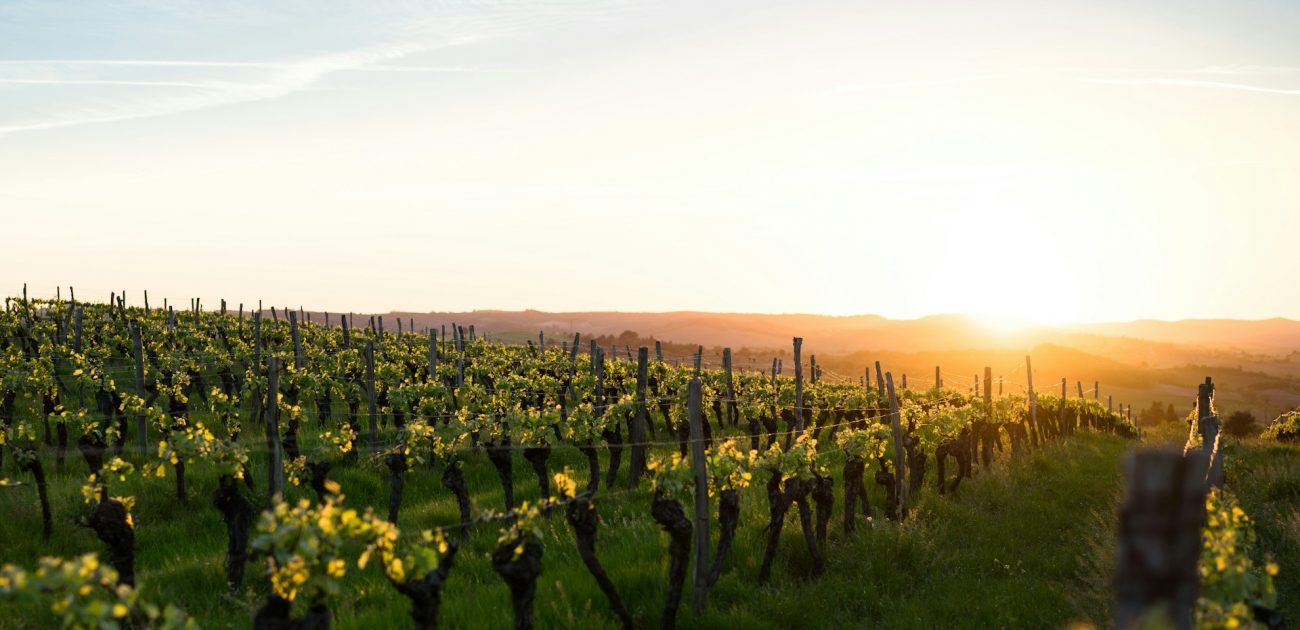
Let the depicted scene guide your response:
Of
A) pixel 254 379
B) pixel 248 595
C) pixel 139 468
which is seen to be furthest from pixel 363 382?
pixel 248 595

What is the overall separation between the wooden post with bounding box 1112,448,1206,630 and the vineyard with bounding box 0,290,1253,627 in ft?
18.1

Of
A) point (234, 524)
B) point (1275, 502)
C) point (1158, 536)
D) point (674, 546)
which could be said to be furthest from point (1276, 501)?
point (234, 524)

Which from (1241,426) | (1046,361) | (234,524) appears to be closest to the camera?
(234,524)

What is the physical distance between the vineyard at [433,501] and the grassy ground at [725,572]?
2.7 inches

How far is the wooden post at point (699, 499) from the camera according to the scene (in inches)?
453

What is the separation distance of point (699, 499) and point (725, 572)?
5.35 ft

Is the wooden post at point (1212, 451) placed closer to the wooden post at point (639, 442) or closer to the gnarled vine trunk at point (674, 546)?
the gnarled vine trunk at point (674, 546)

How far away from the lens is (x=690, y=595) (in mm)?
11859

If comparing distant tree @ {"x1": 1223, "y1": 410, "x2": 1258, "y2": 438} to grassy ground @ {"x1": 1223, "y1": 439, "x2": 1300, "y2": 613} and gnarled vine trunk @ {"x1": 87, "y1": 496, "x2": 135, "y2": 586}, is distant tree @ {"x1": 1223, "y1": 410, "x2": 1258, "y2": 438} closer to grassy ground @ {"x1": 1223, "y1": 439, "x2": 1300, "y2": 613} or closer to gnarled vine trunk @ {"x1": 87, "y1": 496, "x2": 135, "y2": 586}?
grassy ground @ {"x1": 1223, "y1": 439, "x2": 1300, "y2": 613}

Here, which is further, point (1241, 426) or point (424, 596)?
point (1241, 426)

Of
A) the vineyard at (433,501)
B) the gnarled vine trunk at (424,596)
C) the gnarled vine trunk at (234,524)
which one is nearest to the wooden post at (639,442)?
the vineyard at (433,501)

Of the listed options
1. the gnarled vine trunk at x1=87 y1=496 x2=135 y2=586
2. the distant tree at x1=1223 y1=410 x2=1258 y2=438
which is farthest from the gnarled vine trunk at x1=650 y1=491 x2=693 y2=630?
the distant tree at x1=1223 y1=410 x2=1258 y2=438

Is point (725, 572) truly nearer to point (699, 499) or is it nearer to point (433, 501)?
point (699, 499)

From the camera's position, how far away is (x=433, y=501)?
17.5 metres
